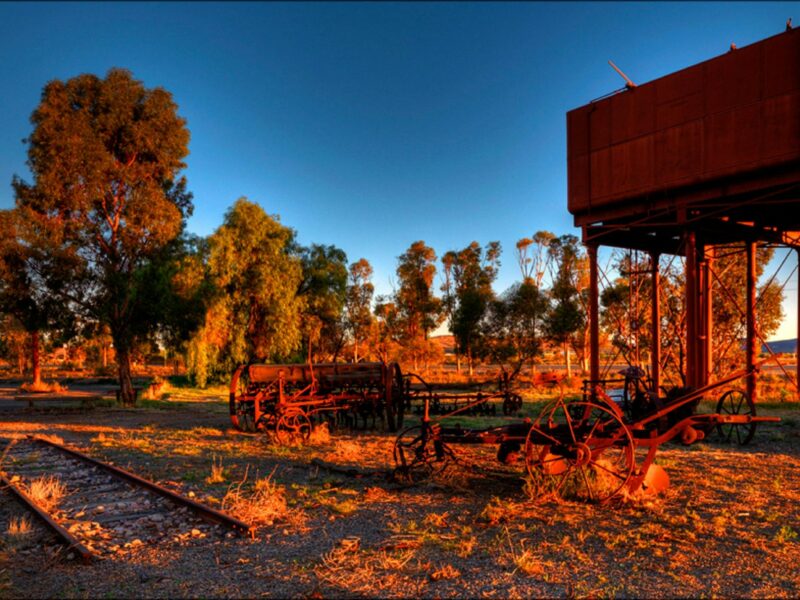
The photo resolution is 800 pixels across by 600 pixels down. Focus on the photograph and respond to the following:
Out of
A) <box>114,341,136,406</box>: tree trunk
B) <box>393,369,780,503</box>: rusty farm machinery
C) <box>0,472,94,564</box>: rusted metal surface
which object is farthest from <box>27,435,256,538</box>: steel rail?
<box>114,341,136,406</box>: tree trunk

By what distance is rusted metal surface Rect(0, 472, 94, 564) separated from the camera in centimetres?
581

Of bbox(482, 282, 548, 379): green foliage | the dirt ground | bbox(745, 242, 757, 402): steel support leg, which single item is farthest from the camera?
bbox(482, 282, 548, 379): green foliage

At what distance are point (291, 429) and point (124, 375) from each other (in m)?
15.7

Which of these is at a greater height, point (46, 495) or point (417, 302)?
point (417, 302)

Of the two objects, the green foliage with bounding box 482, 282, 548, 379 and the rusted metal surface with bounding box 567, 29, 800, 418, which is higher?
the rusted metal surface with bounding box 567, 29, 800, 418

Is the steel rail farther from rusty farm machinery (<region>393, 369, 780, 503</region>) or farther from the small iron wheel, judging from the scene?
rusty farm machinery (<region>393, 369, 780, 503</region>)

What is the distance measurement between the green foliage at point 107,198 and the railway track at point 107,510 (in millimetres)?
16291

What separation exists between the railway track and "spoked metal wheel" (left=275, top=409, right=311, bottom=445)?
4.08 meters

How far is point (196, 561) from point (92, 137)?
971 inches

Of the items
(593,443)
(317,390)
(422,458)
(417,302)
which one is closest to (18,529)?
(422,458)

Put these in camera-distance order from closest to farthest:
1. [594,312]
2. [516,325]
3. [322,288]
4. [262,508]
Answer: [262,508] → [594,312] → [322,288] → [516,325]

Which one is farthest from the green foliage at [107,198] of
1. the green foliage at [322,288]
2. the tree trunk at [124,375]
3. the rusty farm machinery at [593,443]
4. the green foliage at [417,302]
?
the green foliage at [417,302]

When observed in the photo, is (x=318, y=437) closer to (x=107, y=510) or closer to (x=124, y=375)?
(x=107, y=510)

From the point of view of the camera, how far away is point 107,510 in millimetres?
7887
